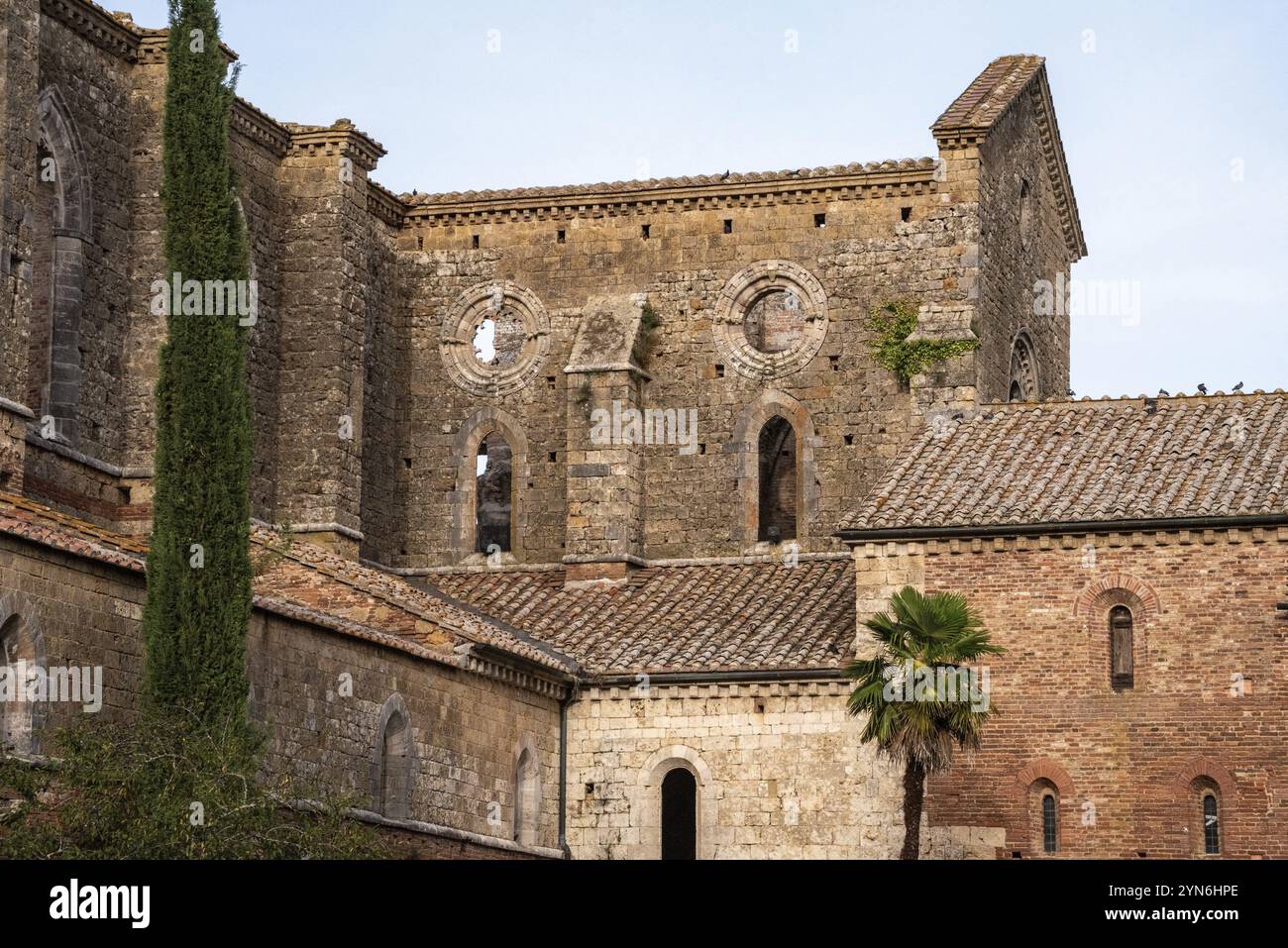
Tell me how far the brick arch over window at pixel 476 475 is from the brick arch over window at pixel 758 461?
11.4ft

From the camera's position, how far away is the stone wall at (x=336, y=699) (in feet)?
75.2

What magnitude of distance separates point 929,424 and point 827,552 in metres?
3.24

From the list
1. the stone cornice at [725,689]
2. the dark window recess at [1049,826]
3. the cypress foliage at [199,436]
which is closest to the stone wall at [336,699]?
the stone cornice at [725,689]

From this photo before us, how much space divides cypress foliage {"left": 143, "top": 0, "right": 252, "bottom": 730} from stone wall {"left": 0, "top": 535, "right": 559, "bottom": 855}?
0.91m

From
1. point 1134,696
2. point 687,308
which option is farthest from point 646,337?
point 1134,696

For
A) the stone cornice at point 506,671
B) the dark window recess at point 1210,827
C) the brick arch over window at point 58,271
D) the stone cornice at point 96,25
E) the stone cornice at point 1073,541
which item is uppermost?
the stone cornice at point 96,25

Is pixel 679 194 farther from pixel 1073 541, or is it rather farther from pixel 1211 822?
pixel 1211 822

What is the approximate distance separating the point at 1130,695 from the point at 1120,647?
0.64 metres

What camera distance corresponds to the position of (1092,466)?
31.7 meters

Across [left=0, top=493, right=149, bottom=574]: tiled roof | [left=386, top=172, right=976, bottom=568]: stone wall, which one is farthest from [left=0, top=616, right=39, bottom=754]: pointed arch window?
[left=386, top=172, right=976, bottom=568]: stone wall

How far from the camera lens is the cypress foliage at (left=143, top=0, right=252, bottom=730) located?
894 inches

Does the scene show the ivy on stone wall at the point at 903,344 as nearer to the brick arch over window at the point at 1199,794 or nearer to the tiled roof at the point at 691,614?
the tiled roof at the point at 691,614
